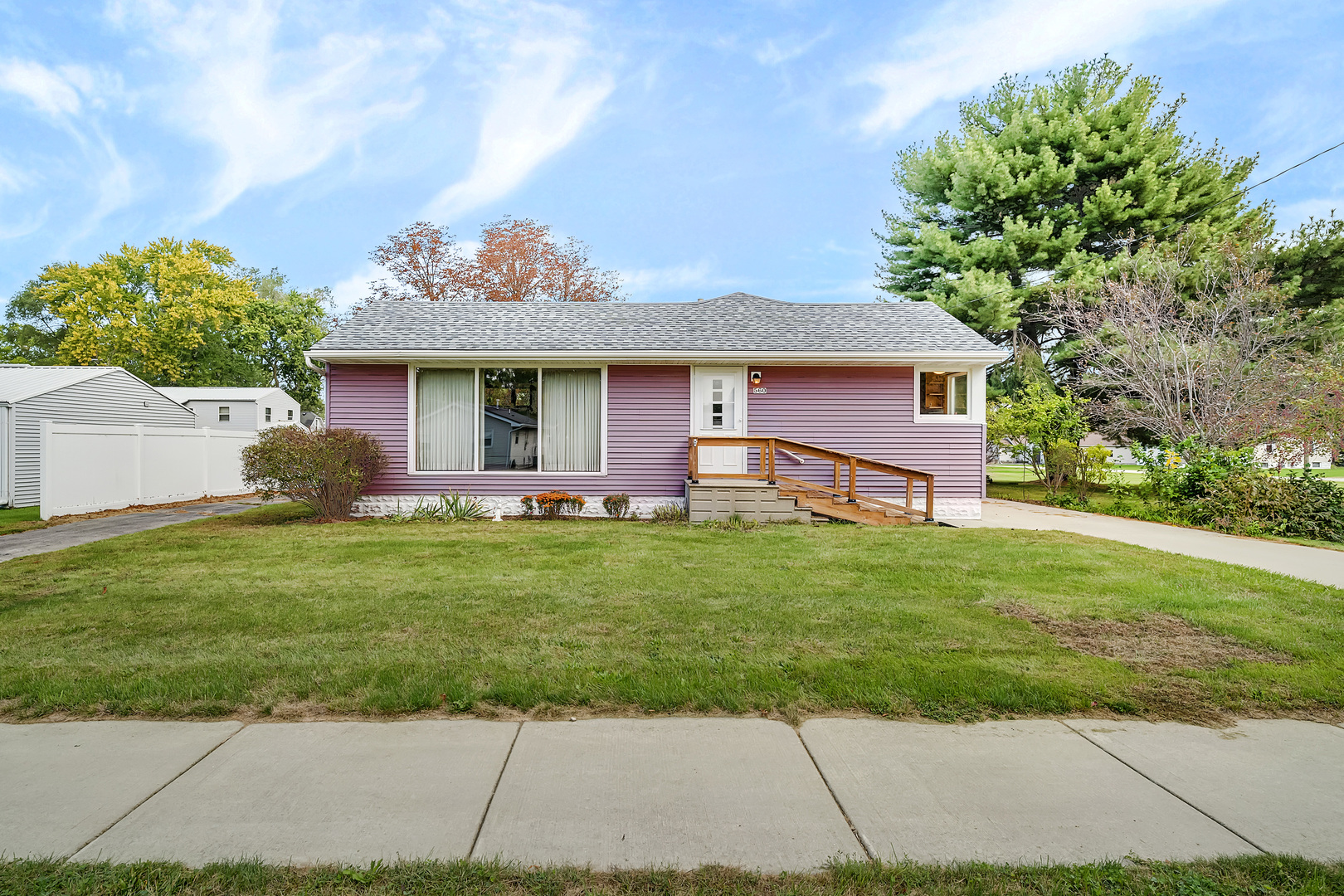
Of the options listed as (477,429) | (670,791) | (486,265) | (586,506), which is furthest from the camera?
(486,265)

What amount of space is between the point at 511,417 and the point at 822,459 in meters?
5.51

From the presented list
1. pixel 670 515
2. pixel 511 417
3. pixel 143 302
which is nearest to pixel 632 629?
pixel 670 515

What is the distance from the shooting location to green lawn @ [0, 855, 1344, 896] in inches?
74.9

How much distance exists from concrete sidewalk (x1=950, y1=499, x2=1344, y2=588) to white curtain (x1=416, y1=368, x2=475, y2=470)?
8411mm

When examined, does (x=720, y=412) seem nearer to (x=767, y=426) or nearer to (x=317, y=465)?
(x=767, y=426)

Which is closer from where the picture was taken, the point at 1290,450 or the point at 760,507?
the point at 760,507

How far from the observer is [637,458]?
1172 cm

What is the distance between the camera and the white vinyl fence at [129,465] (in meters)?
11.6

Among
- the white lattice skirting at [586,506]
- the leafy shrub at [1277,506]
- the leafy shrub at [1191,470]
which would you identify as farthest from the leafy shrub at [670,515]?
the leafy shrub at [1277,506]

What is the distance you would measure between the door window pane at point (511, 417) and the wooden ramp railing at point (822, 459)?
9.44ft

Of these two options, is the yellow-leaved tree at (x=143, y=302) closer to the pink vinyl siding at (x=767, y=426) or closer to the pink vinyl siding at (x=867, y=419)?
the pink vinyl siding at (x=767, y=426)

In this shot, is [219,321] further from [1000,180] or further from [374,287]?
[1000,180]

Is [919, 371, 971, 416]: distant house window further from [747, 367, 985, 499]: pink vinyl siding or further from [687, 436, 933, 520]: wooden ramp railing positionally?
[687, 436, 933, 520]: wooden ramp railing

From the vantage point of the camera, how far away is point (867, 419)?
11812 millimetres
